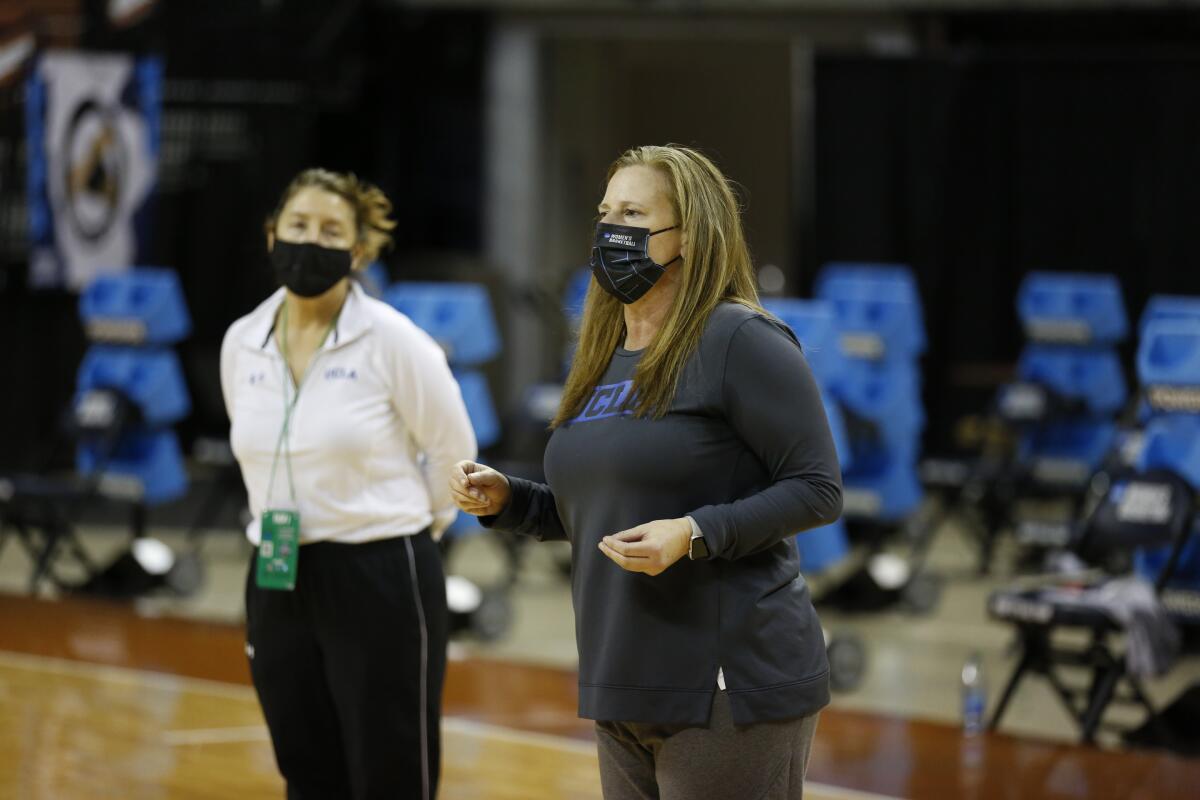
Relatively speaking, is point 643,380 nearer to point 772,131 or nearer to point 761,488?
point 761,488

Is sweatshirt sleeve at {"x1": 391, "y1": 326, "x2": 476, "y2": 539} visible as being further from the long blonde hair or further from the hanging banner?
the hanging banner

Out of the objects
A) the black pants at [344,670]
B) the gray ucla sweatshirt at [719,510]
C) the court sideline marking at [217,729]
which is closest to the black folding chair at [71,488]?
the court sideline marking at [217,729]

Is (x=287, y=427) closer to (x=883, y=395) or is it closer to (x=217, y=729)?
(x=217, y=729)

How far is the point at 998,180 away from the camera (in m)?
12.7

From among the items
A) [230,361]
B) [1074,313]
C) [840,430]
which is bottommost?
[840,430]

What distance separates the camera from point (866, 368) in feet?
29.8

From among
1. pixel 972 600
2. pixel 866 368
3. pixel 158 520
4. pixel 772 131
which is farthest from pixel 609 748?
pixel 772 131

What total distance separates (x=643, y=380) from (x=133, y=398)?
7.13m

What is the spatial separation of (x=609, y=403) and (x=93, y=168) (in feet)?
31.1

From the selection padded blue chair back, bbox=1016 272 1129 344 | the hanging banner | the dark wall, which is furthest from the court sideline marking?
padded blue chair back, bbox=1016 272 1129 344

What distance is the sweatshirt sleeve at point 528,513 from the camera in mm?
2680

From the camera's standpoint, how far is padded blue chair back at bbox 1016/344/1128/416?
10352 millimetres

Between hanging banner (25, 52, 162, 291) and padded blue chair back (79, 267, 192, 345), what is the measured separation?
2006 millimetres

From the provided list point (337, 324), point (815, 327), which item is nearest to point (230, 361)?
point (337, 324)
